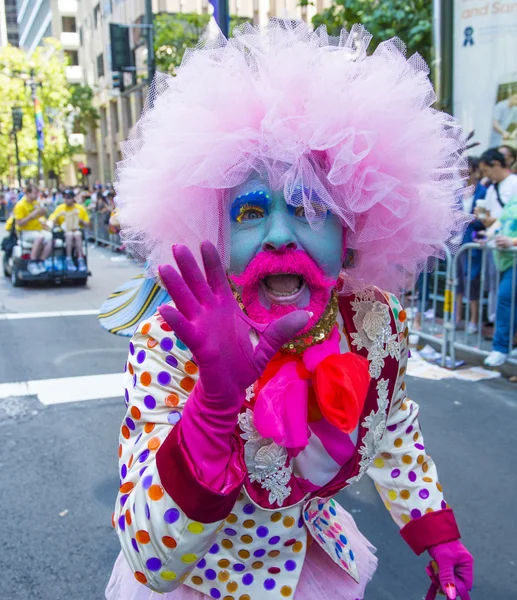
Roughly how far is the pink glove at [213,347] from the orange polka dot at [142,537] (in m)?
0.17

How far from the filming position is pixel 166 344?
130 centimetres

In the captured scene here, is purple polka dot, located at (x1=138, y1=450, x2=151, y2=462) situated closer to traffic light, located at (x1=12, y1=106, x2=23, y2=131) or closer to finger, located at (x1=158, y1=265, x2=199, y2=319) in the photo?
finger, located at (x1=158, y1=265, x2=199, y2=319)

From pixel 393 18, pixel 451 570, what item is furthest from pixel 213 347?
pixel 393 18

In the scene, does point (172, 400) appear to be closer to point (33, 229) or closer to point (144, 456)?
point (144, 456)

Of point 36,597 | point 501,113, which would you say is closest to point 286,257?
point 36,597

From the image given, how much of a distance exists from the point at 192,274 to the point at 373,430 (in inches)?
27.2

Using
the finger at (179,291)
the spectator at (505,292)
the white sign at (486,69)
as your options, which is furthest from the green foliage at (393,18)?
the finger at (179,291)

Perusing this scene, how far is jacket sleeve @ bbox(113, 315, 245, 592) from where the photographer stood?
3.32 feet

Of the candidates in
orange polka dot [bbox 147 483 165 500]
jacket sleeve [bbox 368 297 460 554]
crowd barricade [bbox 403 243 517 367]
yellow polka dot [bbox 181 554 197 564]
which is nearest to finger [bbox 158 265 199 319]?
orange polka dot [bbox 147 483 165 500]

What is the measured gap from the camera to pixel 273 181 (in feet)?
4.22

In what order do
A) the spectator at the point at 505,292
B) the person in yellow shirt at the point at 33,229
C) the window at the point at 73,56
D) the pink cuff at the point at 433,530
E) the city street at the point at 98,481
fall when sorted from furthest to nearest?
1. the window at the point at 73,56
2. the person in yellow shirt at the point at 33,229
3. the spectator at the point at 505,292
4. the city street at the point at 98,481
5. the pink cuff at the point at 433,530

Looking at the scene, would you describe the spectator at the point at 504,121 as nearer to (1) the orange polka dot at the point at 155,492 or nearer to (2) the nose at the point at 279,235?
A: (2) the nose at the point at 279,235

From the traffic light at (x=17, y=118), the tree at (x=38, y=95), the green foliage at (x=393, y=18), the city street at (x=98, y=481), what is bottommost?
the city street at (x=98, y=481)

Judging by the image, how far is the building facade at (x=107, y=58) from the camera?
30916 millimetres
